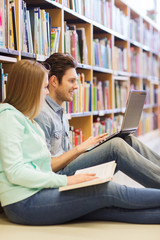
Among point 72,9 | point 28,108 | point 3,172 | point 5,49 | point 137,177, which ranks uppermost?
point 72,9

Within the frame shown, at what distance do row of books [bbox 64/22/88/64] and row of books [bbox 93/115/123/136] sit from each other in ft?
2.49

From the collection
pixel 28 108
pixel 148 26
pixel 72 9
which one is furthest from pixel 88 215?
pixel 148 26

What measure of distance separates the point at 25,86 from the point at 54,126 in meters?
0.55

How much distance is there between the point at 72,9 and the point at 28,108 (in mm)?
1705

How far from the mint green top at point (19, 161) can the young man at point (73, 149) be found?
0.46 metres

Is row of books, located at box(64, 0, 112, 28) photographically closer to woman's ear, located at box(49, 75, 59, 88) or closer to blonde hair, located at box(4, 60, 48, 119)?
woman's ear, located at box(49, 75, 59, 88)

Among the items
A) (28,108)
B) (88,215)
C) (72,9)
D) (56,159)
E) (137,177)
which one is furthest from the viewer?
(72,9)

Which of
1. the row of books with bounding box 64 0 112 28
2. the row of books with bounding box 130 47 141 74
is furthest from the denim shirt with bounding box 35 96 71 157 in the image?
the row of books with bounding box 130 47 141 74

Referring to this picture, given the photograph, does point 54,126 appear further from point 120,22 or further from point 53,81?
point 120,22

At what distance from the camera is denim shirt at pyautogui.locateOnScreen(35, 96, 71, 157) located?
209 centimetres

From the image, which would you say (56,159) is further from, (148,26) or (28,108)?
(148,26)

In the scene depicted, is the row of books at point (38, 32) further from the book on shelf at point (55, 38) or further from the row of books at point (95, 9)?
the row of books at point (95, 9)

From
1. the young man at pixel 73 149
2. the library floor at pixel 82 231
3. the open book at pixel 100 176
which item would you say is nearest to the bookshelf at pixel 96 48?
the young man at pixel 73 149

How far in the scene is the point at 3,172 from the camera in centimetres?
156
